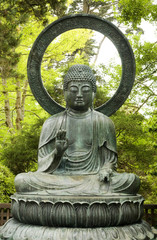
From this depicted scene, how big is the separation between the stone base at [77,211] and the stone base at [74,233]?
72 mm

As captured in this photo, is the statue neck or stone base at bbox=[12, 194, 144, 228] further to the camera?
the statue neck

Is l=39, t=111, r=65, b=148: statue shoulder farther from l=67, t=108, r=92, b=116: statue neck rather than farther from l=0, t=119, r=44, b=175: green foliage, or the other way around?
l=0, t=119, r=44, b=175: green foliage

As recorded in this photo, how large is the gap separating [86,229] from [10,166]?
7.00 metres

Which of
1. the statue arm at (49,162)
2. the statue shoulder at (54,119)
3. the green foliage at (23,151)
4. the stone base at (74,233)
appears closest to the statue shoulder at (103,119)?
the statue shoulder at (54,119)

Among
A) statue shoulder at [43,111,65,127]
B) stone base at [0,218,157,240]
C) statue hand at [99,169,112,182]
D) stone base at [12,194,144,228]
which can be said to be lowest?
stone base at [0,218,157,240]

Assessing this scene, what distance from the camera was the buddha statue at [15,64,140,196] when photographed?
4621mm

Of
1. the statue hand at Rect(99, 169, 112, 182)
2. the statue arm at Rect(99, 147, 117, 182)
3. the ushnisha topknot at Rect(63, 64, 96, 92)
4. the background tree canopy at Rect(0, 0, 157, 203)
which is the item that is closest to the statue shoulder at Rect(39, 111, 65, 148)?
the ushnisha topknot at Rect(63, 64, 96, 92)

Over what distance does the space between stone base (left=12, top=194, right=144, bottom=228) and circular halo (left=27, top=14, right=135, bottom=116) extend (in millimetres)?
2269

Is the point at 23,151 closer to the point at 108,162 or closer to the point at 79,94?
the point at 79,94

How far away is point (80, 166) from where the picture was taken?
5.25 meters

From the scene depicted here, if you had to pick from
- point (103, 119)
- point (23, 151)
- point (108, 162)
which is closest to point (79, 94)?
point (103, 119)

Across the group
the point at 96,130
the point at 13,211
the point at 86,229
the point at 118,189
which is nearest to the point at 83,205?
the point at 86,229

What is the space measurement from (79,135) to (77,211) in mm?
1627

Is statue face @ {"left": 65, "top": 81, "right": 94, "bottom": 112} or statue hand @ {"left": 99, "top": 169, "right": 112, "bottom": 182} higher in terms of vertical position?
statue face @ {"left": 65, "top": 81, "right": 94, "bottom": 112}
